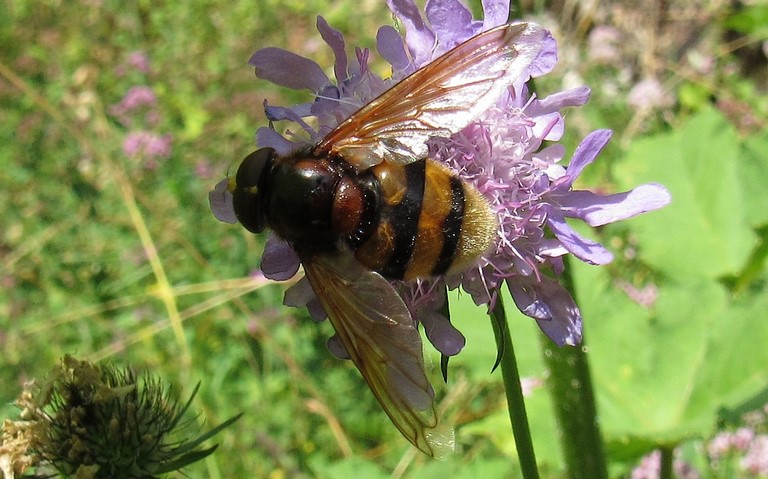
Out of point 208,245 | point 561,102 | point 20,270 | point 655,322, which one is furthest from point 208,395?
point 561,102

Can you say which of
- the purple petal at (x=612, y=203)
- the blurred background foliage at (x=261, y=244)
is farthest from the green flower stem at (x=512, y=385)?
the blurred background foliage at (x=261, y=244)

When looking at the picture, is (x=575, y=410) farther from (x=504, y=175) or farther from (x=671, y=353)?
(x=671, y=353)

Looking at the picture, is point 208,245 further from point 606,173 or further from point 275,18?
point 275,18

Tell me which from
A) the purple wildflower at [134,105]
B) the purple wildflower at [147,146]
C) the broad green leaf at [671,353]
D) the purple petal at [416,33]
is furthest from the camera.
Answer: the purple wildflower at [134,105]

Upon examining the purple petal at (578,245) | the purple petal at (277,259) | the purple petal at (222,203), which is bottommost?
the purple petal at (578,245)

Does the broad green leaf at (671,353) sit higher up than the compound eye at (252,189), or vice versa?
the compound eye at (252,189)

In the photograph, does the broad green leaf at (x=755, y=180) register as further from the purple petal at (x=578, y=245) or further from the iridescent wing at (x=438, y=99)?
the iridescent wing at (x=438, y=99)

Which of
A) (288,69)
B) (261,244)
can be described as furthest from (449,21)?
(261,244)
